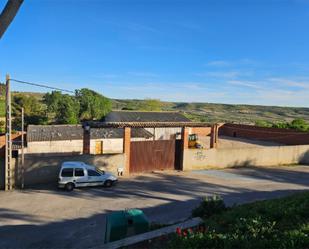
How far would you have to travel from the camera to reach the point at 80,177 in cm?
1733

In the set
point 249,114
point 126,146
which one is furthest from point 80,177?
point 249,114

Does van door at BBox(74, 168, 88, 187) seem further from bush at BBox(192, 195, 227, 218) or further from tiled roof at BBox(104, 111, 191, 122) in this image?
tiled roof at BBox(104, 111, 191, 122)

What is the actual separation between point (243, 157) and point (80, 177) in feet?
46.5

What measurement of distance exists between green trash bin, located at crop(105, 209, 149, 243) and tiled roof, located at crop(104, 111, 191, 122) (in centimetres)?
3814

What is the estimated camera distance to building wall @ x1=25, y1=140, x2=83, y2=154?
32406 millimetres

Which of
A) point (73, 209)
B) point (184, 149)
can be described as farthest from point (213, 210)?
point (184, 149)

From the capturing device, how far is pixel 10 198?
1556 centimetres

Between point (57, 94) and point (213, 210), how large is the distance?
59020 mm

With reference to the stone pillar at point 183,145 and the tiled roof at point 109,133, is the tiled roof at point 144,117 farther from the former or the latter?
the stone pillar at point 183,145

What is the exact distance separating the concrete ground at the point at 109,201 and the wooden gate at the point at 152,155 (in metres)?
1.00

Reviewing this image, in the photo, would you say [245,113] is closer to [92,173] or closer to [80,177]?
[92,173]

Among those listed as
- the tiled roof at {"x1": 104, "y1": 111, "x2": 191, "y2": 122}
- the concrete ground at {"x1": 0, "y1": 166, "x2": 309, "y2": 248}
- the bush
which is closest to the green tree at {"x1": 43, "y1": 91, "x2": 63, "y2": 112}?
the tiled roof at {"x1": 104, "y1": 111, "x2": 191, "y2": 122}

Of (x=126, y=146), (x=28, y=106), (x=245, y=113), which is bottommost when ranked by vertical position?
(x=126, y=146)

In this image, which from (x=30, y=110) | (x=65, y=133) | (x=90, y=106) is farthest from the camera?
(x=30, y=110)
